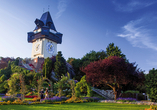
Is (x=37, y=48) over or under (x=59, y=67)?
over

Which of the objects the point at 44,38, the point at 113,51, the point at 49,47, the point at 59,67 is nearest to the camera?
the point at 59,67

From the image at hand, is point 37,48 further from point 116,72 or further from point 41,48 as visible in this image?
point 116,72

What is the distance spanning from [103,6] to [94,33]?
9.38 feet

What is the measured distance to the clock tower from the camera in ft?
134

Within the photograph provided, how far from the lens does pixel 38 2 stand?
12.8 m

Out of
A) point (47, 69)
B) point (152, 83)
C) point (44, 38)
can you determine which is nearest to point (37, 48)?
point (44, 38)

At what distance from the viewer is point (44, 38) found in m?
41.6

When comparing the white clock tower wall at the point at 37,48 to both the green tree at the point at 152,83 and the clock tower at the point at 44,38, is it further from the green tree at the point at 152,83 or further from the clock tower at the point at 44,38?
the green tree at the point at 152,83

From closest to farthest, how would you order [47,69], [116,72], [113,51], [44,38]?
1. [116,72]
2. [47,69]
3. [113,51]
4. [44,38]

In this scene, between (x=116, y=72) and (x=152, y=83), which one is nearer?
(x=152, y=83)

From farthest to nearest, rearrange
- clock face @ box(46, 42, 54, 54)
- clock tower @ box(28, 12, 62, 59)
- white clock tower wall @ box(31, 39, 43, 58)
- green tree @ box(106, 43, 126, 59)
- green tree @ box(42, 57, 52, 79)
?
clock face @ box(46, 42, 54, 54), white clock tower wall @ box(31, 39, 43, 58), clock tower @ box(28, 12, 62, 59), green tree @ box(42, 57, 52, 79), green tree @ box(106, 43, 126, 59)

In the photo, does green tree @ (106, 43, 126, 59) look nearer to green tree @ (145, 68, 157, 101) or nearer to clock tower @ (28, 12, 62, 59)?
green tree @ (145, 68, 157, 101)

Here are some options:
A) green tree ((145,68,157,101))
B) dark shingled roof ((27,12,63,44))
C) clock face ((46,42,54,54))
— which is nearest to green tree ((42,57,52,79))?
dark shingled roof ((27,12,63,44))

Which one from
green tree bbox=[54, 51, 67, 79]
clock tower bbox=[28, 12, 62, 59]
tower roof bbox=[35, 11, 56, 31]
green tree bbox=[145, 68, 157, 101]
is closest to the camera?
green tree bbox=[145, 68, 157, 101]
